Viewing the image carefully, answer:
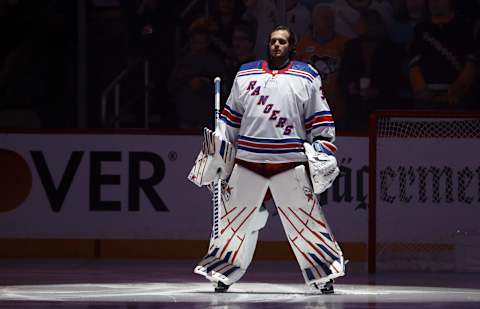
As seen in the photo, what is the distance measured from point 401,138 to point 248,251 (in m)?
3.00

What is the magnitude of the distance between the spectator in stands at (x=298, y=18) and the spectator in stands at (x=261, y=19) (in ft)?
0.56

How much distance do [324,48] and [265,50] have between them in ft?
1.86

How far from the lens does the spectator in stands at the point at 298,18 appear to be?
12.5m

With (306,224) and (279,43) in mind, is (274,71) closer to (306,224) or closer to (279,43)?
(279,43)

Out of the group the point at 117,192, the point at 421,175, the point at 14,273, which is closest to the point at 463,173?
the point at 421,175

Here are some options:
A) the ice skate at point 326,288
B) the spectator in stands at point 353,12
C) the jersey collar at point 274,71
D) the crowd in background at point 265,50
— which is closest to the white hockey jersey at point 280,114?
the jersey collar at point 274,71

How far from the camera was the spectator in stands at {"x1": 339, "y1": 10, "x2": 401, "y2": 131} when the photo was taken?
12.4 meters

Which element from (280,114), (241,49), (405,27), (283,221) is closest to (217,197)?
(283,221)

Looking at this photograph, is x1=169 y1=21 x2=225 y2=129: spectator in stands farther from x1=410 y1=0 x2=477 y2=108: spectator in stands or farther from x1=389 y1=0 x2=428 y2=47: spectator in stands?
x1=410 y1=0 x2=477 y2=108: spectator in stands

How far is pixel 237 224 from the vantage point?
8.77 meters

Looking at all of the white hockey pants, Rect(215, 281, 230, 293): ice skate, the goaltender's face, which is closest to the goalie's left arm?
the white hockey pants

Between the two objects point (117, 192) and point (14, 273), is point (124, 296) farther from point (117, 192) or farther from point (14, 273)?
Result: point (117, 192)

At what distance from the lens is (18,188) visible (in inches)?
469

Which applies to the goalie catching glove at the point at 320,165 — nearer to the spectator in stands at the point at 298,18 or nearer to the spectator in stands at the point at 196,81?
the spectator in stands at the point at 196,81
